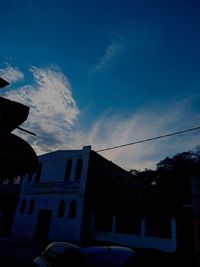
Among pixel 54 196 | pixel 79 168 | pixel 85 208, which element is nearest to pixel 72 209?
pixel 85 208

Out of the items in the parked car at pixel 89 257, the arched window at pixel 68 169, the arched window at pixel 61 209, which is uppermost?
the arched window at pixel 68 169

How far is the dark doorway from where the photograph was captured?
2314 cm

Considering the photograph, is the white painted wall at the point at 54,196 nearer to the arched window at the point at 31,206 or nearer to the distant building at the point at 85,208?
the distant building at the point at 85,208

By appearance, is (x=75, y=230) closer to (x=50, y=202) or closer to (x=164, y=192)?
(x=50, y=202)

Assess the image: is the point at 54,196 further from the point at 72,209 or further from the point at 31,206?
the point at 31,206

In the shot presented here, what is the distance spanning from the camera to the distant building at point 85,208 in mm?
18469

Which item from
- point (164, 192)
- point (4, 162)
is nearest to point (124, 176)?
point (164, 192)

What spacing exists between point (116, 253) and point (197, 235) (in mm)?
6298

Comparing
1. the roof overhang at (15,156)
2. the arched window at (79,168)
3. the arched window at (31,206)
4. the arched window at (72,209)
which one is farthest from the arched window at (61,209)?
the roof overhang at (15,156)

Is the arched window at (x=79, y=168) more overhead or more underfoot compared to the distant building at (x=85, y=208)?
more overhead

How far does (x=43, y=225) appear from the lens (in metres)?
23.6

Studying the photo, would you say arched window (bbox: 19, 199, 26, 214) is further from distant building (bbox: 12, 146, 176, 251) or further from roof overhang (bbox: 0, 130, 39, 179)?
roof overhang (bbox: 0, 130, 39, 179)

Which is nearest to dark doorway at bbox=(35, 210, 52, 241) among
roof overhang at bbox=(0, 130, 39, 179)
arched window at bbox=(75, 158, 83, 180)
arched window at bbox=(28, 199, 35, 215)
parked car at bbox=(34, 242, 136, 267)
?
arched window at bbox=(28, 199, 35, 215)

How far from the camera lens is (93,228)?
2125 centimetres
